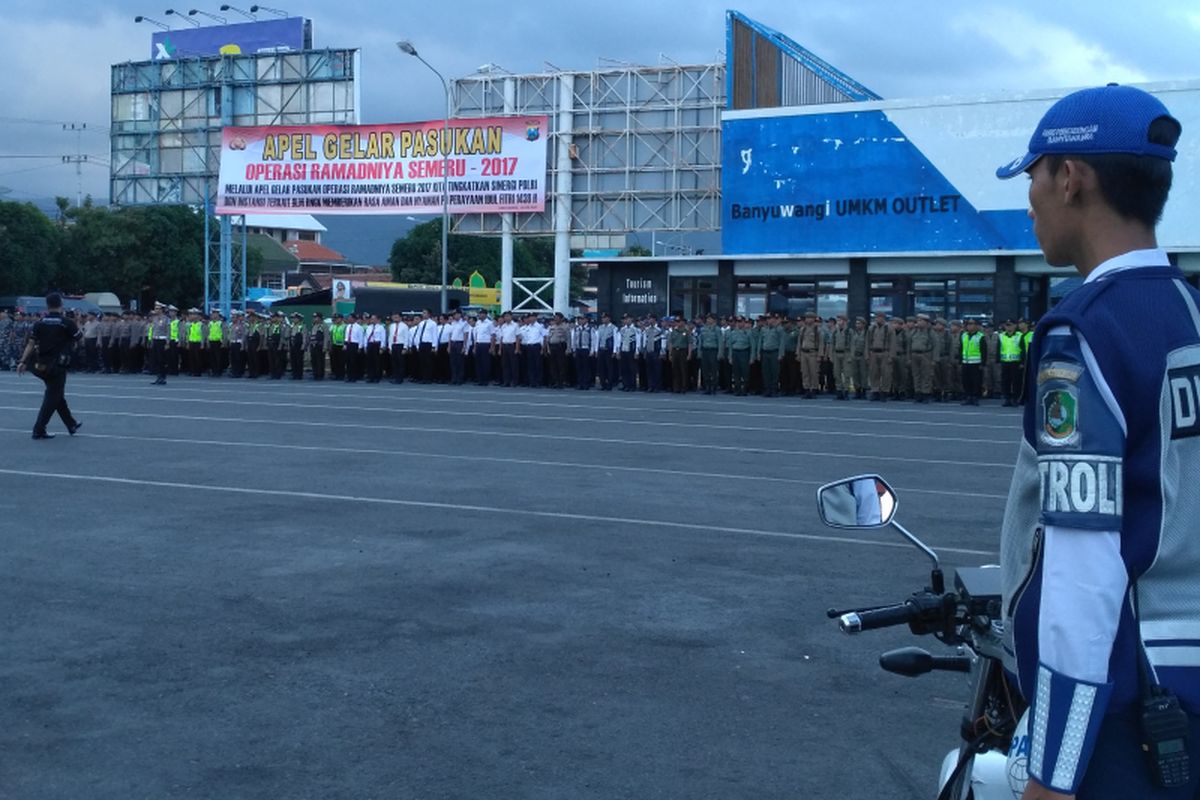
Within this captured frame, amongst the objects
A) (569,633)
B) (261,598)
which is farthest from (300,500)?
(569,633)

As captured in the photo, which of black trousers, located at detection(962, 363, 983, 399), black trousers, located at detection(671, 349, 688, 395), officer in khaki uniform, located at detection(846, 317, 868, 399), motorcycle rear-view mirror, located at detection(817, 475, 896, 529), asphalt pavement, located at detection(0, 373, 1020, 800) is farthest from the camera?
black trousers, located at detection(671, 349, 688, 395)

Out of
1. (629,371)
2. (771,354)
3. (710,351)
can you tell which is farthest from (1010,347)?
(629,371)

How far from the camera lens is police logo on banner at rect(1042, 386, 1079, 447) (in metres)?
2.12

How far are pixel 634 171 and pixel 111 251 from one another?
42.1 metres

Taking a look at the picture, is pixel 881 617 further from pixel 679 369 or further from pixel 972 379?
pixel 679 369

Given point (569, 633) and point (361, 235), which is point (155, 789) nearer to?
point (569, 633)

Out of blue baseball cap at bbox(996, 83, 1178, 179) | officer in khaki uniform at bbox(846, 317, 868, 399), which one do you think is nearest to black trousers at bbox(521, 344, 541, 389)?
officer in khaki uniform at bbox(846, 317, 868, 399)

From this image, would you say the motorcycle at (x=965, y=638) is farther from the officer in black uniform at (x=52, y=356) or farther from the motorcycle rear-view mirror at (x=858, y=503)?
the officer in black uniform at (x=52, y=356)

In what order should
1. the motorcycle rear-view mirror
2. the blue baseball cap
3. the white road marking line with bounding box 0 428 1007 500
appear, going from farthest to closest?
the white road marking line with bounding box 0 428 1007 500 → the motorcycle rear-view mirror → the blue baseball cap

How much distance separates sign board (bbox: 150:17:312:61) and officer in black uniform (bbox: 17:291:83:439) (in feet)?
110

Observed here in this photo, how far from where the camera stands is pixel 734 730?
557 centimetres

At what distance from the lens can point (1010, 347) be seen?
26.3 m

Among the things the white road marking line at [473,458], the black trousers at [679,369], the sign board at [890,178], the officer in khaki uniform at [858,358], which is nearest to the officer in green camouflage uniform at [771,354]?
the officer in khaki uniform at [858,358]

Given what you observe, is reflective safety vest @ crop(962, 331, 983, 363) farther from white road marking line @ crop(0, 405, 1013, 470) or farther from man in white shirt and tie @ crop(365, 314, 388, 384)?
man in white shirt and tie @ crop(365, 314, 388, 384)
